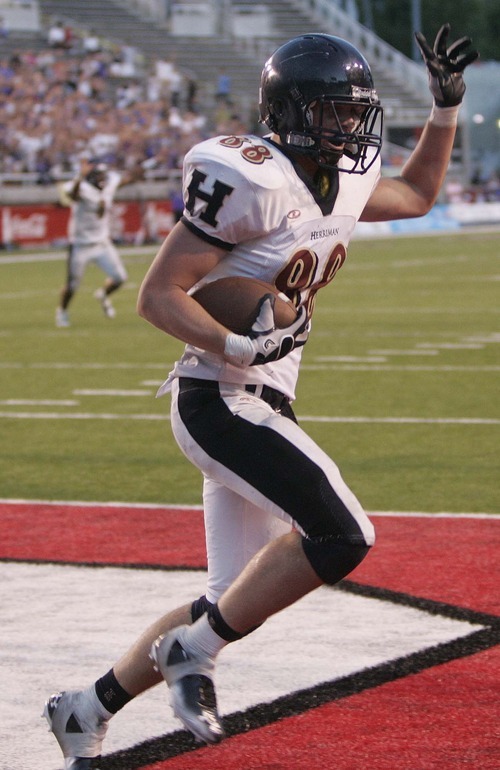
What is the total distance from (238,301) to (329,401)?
19.7ft

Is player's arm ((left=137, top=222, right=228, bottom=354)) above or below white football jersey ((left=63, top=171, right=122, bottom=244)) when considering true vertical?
above

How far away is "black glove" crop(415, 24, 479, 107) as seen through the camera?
3850 mm

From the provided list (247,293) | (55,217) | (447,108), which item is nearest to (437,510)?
(447,108)

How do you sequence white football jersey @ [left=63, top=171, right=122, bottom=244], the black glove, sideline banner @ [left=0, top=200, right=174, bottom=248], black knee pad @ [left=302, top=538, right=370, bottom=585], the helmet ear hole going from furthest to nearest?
sideline banner @ [left=0, top=200, right=174, bottom=248], white football jersey @ [left=63, top=171, right=122, bottom=244], the black glove, the helmet ear hole, black knee pad @ [left=302, top=538, right=370, bottom=585]

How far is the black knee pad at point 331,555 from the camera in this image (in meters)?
3.08

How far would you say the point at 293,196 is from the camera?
335 centimetres

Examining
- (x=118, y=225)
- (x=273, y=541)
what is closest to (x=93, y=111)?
(x=118, y=225)

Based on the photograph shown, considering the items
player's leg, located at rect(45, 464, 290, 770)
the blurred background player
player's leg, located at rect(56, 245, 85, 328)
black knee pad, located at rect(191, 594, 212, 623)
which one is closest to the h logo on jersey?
player's leg, located at rect(45, 464, 290, 770)

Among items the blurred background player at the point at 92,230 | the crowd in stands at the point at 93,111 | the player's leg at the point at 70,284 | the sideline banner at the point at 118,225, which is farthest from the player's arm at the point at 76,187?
the crowd in stands at the point at 93,111

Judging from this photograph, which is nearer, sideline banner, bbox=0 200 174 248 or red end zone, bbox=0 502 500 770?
red end zone, bbox=0 502 500 770

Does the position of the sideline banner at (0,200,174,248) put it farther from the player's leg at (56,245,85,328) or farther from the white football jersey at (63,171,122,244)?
the player's leg at (56,245,85,328)

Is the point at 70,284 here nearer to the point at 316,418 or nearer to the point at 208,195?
the point at 316,418

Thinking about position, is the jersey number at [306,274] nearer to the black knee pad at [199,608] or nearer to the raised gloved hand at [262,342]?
the raised gloved hand at [262,342]

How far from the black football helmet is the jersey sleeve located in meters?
0.19
